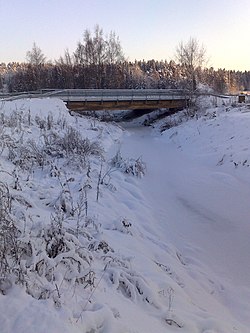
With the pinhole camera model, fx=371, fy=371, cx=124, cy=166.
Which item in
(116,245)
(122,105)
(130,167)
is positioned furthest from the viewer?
(122,105)

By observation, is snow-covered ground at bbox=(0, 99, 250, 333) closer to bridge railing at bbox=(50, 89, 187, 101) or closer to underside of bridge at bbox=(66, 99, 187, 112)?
underside of bridge at bbox=(66, 99, 187, 112)

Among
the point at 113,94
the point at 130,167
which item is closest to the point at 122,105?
the point at 113,94

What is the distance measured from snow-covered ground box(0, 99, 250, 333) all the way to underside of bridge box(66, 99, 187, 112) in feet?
66.0

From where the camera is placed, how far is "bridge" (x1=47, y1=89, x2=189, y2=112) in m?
32.0

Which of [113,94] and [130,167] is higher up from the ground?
[113,94]

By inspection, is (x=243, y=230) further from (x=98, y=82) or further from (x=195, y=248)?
(x=98, y=82)

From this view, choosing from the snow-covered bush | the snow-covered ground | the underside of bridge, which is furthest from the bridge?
the snow-covered bush

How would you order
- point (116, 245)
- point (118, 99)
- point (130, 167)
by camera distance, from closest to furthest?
point (116, 245) < point (130, 167) < point (118, 99)

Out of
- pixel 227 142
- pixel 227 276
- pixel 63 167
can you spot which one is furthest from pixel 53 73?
pixel 227 276

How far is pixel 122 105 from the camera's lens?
34156 millimetres

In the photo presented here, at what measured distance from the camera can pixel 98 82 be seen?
5606 cm

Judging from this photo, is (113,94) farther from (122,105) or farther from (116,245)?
(116,245)

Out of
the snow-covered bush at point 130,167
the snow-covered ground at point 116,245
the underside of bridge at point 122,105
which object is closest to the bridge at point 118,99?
the underside of bridge at point 122,105

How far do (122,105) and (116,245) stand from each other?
2956cm
